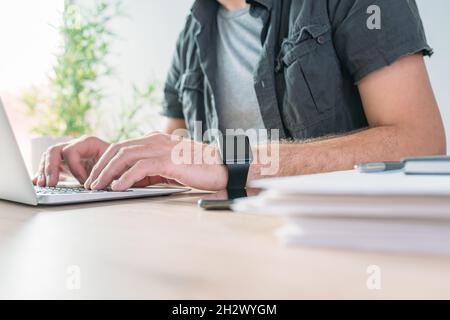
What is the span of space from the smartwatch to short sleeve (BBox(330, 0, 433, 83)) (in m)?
0.43

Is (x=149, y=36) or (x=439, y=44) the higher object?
(x=149, y=36)

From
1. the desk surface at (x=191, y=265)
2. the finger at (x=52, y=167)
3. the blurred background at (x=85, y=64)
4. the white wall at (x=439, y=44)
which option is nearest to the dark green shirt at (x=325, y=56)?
the finger at (x=52, y=167)

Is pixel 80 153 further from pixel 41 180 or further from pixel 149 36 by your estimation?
pixel 149 36

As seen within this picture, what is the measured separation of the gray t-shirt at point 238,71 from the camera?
138cm

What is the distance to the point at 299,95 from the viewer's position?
1178 mm

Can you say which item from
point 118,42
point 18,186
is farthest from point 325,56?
point 118,42

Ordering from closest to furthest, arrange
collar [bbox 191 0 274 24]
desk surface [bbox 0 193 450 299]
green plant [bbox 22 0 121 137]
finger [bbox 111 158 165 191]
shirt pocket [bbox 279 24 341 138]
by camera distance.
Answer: desk surface [bbox 0 193 450 299]
finger [bbox 111 158 165 191]
shirt pocket [bbox 279 24 341 138]
collar [bbox 191 0 274 24]
green plant [bbox 22 0 121 137]

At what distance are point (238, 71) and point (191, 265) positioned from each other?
3.83 feet

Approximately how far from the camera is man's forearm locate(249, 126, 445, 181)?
33.8 inches

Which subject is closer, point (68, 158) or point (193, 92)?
point (68, 158)

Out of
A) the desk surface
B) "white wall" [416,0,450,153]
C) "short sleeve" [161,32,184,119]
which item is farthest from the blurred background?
the desk surface

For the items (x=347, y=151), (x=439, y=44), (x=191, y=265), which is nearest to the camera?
(x=191, y=265)

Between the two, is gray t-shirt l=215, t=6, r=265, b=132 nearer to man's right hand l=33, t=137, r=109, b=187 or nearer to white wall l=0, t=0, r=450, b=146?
man's right hand l=33, t=137, r=109, b=187
